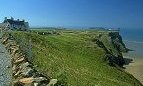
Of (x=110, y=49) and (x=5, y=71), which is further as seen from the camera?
(x=110, y=49)

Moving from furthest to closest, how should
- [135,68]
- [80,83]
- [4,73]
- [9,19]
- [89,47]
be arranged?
[9,19] → [135,68] → [89,47] → [80,83] → [4,73]

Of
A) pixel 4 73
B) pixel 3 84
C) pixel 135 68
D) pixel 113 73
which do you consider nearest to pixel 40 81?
pixel 3 84

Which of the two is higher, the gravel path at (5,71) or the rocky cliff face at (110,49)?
the gravel path at (5,71)

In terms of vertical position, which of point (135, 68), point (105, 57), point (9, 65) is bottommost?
point (135, 68)

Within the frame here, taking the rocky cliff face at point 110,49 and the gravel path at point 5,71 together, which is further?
the rocky cliff face at point 110,49

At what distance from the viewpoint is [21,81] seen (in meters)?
22.1

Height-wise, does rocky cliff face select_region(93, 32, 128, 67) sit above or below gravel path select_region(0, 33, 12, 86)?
below

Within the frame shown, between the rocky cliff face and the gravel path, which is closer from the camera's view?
the gravel path

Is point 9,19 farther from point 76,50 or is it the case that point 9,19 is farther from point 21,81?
point 21,81

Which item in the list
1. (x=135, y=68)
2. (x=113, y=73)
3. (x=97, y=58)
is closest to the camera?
(x=113, y=73)

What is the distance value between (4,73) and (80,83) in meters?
9.65

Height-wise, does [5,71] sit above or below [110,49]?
above

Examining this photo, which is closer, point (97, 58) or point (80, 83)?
point (80, 83)

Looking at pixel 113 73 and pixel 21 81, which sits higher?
pixel 21 81
